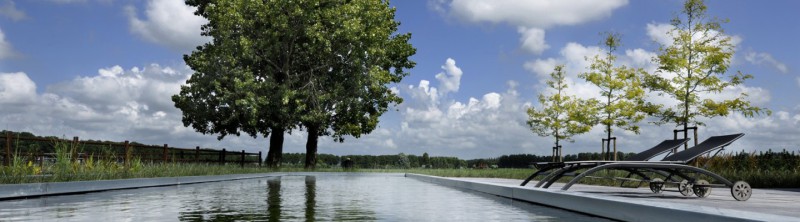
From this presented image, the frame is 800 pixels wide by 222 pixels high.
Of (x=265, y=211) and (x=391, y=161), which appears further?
(x=391, y=161)

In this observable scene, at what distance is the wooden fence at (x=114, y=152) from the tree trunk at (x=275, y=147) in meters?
2.43

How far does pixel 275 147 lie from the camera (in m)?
39.9

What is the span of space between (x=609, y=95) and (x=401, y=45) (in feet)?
44.1

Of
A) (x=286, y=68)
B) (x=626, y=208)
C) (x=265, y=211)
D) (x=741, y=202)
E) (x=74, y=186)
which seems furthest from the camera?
(x=286, y=68)

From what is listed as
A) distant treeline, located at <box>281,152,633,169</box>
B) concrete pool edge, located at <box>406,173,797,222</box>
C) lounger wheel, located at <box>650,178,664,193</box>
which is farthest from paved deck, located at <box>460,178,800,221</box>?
distant treeline, located at <box>281,152,633,169</box>

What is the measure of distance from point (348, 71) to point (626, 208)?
31.6 m

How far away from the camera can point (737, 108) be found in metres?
28.7

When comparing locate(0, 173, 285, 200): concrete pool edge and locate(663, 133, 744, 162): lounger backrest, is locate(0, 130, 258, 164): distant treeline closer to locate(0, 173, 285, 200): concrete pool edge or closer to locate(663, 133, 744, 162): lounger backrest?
locate(0, 173, 285, 200): concrete pool edge

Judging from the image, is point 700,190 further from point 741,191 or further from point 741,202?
point 741,202

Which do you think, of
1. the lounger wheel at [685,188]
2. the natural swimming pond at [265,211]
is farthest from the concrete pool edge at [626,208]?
the lounger wheel at [685,188]

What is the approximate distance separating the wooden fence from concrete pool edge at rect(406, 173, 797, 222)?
37.0 feet

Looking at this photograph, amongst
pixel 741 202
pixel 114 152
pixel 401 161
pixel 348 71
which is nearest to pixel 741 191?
A: pixel 741 202

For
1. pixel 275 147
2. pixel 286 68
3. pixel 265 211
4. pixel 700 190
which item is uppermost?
pixel 286 68

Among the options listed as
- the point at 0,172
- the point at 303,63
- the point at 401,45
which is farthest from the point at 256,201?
the point at 401,45
